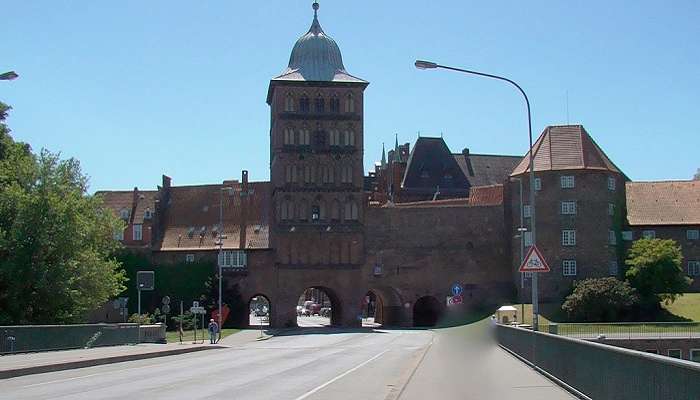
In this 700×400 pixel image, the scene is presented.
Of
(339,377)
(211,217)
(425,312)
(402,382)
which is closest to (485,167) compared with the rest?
(425,312)

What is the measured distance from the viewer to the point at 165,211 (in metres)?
93.2

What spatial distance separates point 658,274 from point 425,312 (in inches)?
973

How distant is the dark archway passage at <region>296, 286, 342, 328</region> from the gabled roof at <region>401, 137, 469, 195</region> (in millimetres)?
18042

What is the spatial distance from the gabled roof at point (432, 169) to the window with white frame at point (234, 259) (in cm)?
3178

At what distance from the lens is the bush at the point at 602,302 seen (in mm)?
74688

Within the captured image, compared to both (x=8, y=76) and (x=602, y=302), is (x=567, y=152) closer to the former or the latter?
(x=602, y=302)

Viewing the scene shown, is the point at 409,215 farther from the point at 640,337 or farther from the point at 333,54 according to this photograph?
the point at 640,337

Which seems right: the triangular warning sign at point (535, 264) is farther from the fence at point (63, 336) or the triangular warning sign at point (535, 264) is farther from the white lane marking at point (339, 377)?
the fence at point (63, 336)

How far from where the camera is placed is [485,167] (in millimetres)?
121375

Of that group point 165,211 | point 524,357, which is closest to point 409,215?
point 165,211

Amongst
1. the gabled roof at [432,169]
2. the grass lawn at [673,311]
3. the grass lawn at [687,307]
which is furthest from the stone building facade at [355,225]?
the gabled roof at [432,169]

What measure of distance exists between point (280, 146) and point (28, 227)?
3531 centimetres

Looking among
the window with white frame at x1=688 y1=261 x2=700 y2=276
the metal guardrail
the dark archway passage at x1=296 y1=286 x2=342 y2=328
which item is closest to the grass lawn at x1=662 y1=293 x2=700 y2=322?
the window with white frame at x1=688 y1=261 x2=700 y2=276

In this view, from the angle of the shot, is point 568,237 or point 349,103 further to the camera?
point 349,103
